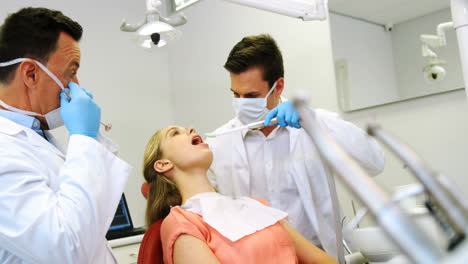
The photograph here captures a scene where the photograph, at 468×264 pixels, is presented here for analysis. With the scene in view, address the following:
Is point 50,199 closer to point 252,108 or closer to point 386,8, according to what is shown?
point 252,108

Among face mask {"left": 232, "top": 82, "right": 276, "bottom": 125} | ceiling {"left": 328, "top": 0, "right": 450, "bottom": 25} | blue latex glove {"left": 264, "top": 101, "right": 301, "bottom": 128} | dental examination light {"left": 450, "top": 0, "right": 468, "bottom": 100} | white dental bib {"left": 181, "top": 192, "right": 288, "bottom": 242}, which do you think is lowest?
white dental bib {"left": 181, "top": 192, "right": 288, "bottom": 242}

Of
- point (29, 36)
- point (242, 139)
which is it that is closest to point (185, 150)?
point (242, 139)

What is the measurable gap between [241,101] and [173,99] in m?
1.98

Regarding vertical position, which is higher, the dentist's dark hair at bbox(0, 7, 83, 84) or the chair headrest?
the dentist's dark hair at bbox(0, 7, 83, 84)

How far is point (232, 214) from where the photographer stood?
1.44m

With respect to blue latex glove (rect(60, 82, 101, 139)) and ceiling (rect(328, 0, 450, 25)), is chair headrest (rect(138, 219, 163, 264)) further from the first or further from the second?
ceiling (rect(328, 0, 450, 25))

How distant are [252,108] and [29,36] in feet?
3.19

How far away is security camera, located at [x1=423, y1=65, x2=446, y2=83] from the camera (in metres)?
2.08

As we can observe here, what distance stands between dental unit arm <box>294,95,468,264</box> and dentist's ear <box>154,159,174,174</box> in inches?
50.2

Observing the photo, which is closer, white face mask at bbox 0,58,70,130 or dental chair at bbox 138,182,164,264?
white face mask at bbox 0,58,70,130

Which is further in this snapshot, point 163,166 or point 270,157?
point 270,157

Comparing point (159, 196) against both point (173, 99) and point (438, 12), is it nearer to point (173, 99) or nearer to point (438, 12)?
point (438, 12)

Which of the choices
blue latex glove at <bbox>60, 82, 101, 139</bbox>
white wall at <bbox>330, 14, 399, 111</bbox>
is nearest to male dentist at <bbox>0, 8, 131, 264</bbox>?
blue latex glove at <bbox>60, 82, 101, 139</bbox>

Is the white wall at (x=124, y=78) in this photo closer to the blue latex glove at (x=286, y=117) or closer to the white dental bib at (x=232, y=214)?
the white dental bib at (x=232, y=214)
